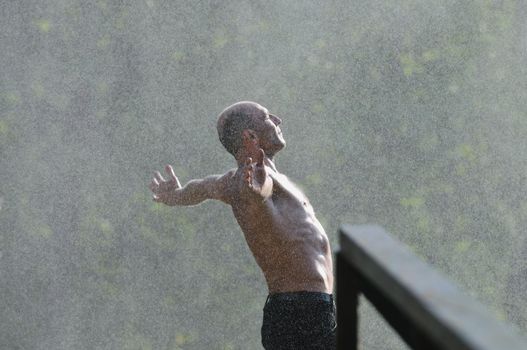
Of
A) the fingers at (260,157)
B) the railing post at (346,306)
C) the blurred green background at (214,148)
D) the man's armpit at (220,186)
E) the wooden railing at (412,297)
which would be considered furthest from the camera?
the blurred green background at (214,148)

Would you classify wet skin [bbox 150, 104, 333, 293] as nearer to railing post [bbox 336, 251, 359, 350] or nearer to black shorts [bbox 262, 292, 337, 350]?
black shorts [bbox 262, 292, 337, 350]

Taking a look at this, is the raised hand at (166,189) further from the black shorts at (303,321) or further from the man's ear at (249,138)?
the black shorts at (303,321)

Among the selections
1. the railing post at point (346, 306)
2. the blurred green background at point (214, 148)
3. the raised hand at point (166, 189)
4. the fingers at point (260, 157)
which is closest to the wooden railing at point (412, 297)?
the railing post at point (346, 306)

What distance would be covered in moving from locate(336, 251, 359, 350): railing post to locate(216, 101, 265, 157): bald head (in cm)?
224

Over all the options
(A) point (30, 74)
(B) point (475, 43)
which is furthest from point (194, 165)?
(B) point (475, 43)

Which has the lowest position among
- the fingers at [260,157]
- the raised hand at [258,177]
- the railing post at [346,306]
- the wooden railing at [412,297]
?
the raised hand at [258,177]

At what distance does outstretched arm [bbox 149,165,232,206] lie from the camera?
3064 millimetres

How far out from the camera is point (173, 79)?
271 inches

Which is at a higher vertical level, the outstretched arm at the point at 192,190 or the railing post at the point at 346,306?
the railing post at the point at 346,306

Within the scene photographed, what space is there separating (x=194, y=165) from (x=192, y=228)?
0.44 metres

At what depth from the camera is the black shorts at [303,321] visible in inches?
112

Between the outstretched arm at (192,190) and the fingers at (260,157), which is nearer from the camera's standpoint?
the fingers at (260,157)

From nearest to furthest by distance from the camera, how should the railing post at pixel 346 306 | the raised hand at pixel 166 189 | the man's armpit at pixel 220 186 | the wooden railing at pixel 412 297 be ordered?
the wooden railing at pixel 412 297 → the railing post at pixel 346 306 → the man's armpit at pixel 220 186 → the raised hand at pixel 166 189

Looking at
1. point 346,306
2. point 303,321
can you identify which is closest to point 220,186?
point 303,321
